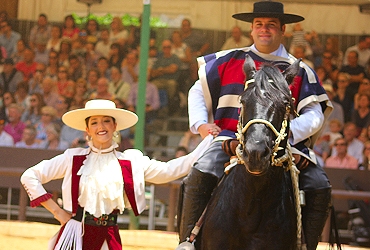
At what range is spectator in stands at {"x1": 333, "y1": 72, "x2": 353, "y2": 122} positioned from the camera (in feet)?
35.3

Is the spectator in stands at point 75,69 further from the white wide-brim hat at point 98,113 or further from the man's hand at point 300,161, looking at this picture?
the man's hand at point 300,161

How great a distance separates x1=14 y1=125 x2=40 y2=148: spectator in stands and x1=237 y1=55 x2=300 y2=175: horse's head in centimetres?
721

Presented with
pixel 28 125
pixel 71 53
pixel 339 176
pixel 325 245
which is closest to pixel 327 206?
pixel 325 245

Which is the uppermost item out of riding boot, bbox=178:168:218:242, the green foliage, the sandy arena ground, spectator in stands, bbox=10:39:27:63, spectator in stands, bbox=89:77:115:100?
the green foliage

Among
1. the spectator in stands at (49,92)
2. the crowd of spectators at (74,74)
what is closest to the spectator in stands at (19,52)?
the crowd of spectators at (74,74)

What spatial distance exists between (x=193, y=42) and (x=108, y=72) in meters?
1.39

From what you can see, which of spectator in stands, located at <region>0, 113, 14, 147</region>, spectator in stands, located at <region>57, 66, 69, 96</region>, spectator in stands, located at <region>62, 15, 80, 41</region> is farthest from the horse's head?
spectator in stands, located at <region>62, 15, 80, 41</region>

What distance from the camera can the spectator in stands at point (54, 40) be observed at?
12484 mm

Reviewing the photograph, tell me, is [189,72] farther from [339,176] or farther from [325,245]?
[325,245]

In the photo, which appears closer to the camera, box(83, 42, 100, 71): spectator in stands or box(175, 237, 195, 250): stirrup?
box(175, 237, 195, 250): stirrup

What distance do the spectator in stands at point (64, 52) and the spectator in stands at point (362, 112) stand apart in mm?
4449

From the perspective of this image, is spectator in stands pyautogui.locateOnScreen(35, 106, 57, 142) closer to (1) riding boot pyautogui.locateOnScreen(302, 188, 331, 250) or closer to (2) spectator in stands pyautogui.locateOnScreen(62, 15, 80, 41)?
(2) spectator in stands pyautogui.locateOnScreen(62, 15, 80, 41)

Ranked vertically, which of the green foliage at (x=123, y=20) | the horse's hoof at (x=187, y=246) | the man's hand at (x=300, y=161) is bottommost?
the horse's hoof at (x=187, y=246)

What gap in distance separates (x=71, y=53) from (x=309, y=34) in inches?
143
